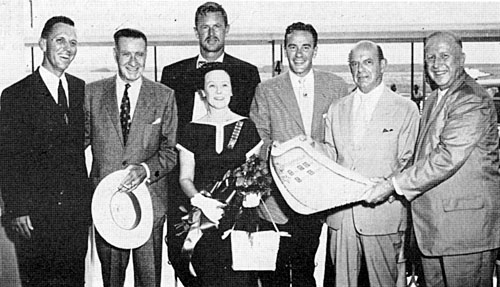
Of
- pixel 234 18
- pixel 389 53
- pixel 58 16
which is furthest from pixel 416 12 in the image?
pixel 58 16

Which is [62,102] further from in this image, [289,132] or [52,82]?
[289,132]

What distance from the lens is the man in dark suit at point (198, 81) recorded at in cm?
315

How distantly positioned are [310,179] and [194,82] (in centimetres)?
92

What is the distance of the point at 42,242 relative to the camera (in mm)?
3150

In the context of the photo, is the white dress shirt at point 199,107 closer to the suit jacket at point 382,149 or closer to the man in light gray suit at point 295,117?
the man in light gray suit at point 295,117

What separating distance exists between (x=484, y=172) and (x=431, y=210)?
0.32 m

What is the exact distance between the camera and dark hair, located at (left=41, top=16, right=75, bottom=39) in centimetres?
312

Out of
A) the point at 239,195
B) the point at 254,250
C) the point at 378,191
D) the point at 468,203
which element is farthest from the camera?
the point at 239,195

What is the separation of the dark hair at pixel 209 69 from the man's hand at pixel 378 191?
1036mm

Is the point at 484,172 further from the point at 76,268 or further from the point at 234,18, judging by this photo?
the point at 76,268

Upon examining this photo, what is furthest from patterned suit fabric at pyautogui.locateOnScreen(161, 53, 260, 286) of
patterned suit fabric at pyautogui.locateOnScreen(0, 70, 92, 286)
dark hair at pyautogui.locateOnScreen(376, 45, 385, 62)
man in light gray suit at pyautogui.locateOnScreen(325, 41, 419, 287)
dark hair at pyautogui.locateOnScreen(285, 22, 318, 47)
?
dark hair at pyautogui.locateOnScreen(376, 45, 385, 62)

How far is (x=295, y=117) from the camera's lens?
3043 millimetres

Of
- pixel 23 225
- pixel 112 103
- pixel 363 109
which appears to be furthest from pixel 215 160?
pixel 23 225

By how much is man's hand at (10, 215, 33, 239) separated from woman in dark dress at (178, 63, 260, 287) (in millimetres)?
928
